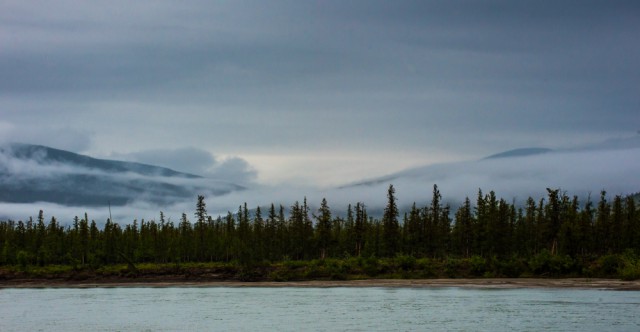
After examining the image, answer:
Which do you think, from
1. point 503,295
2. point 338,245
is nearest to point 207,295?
point 503,295

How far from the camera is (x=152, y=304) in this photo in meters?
72.9

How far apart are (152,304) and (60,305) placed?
Answer: 343 inches

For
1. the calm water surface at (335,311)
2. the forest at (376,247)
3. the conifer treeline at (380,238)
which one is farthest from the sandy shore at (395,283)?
the conifer treeline at (380,238)

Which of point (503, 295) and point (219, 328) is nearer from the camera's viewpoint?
point (219, 328)

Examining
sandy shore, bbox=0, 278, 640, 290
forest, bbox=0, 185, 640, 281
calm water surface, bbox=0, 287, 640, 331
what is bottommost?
calm water surface, bbox=0, 287, 640, 331

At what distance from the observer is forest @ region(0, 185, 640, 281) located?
4242 inches

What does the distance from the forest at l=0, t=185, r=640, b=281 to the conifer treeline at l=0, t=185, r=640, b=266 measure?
285mm

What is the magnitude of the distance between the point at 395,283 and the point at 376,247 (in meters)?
58.7

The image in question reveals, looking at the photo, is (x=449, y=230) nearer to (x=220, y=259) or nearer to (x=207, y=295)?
(x=220, y=259)

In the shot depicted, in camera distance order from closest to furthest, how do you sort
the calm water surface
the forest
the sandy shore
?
1. the calm water surface
2. the sandy shore
3. the forest

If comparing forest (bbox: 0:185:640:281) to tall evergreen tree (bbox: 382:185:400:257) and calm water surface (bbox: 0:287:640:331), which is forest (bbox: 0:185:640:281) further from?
calm water surface (bbox: 0:287:640:331)

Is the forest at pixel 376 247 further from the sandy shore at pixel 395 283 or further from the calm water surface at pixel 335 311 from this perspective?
the calm water surface at pixel 335 311

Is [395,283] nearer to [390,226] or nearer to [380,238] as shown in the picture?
[390,226]

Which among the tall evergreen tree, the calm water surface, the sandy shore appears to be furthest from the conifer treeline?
the calm water surface
